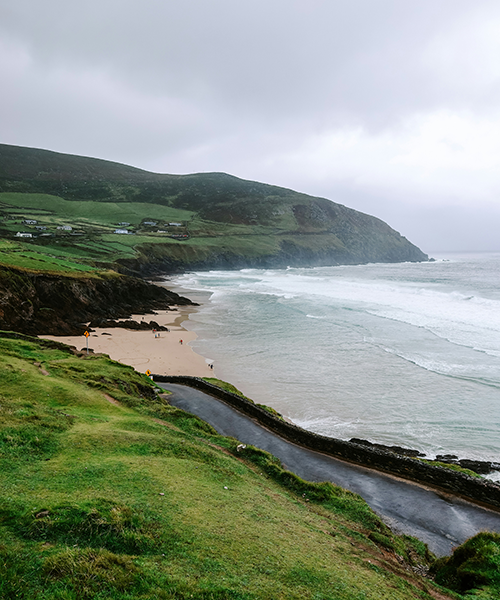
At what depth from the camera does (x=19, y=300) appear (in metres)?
34.8

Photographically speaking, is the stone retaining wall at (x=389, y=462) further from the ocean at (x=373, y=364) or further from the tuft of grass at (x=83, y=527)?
the tuft of grass at (x=83, y=527)

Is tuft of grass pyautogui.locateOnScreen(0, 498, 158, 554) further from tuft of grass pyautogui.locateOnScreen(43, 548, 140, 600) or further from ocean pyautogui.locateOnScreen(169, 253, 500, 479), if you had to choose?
ocean pyautogui.locateOnScreen(169, 253, 500, 479)

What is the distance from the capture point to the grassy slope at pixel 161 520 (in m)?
5.53

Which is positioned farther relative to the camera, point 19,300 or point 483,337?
point 483,337

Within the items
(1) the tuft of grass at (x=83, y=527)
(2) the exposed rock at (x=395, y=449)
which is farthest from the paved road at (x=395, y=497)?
(1) the tuft of grass at (x=83, y=527)

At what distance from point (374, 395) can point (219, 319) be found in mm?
27557

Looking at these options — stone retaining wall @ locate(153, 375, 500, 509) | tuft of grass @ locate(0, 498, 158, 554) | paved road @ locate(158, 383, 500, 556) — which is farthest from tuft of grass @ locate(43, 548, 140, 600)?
stone retaining wall @ locate(153, 375, 500, 509)

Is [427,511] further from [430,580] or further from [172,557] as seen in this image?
[172,557]

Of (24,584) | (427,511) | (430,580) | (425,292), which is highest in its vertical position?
(425,292)

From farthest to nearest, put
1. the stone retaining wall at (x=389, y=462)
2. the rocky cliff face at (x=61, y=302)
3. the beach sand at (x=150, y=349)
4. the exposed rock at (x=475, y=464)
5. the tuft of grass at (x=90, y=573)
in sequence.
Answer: the rocky cliff face at (x=61, y=302) < the beach sand at (x=150, y=349) < the exposed rock at (x=475, y=464) < the stone retaining wall at (x=389, y=462) < the tuft of grass at (x=90, y=573)

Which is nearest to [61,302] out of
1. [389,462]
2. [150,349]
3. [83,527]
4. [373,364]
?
[150,349]

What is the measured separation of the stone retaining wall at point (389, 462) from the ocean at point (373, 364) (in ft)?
11.0

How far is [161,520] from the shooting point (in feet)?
24.7

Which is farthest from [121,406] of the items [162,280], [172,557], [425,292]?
[162,280]
